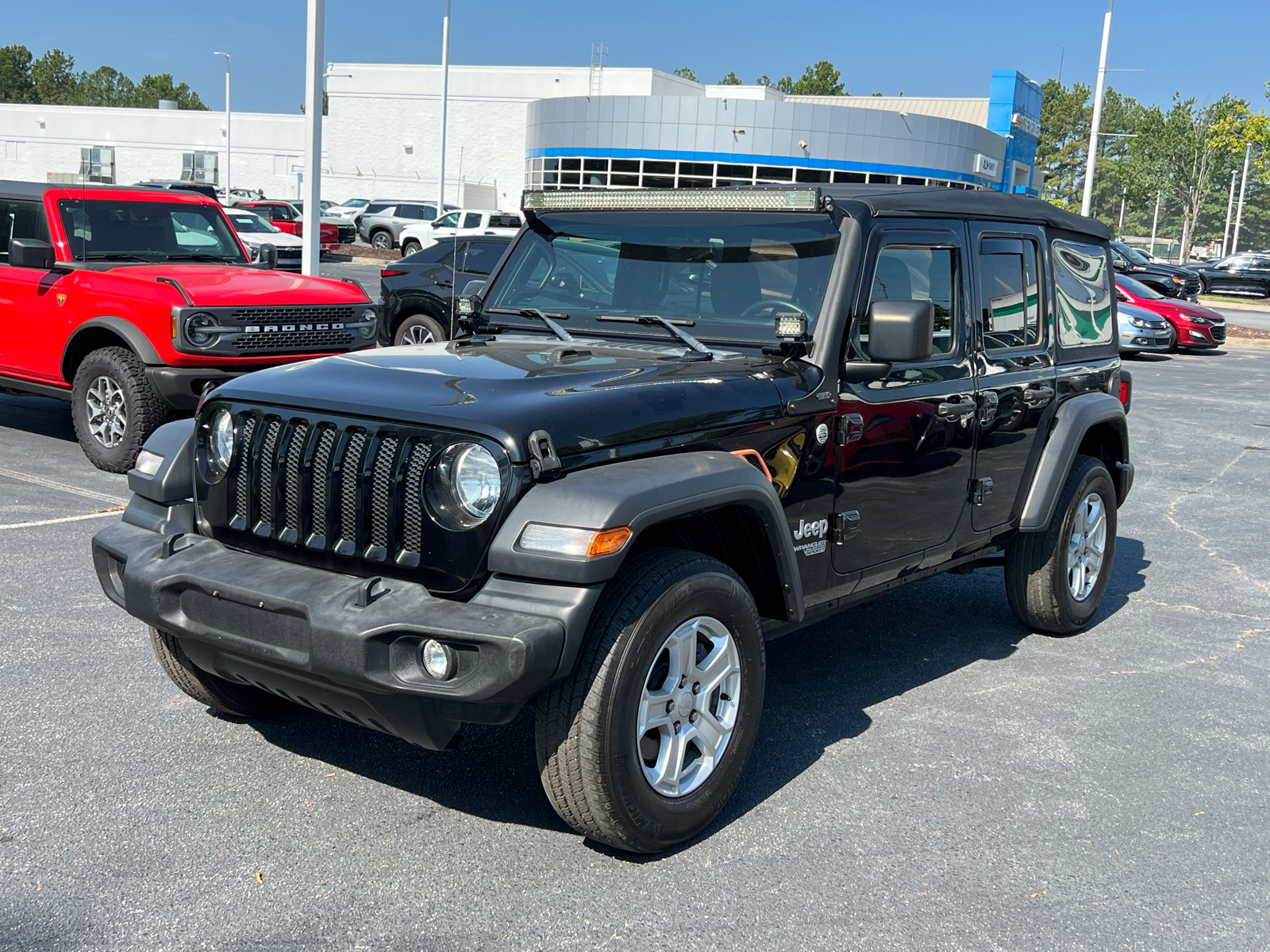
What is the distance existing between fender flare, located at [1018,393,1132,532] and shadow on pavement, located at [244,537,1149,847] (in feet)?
2.31

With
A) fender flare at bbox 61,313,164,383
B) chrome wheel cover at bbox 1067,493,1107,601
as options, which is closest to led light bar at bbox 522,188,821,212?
chrome wheel cover at bbox 1067,493,1107,601

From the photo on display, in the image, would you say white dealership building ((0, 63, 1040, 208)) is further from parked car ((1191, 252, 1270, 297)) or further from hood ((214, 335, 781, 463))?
hood ((214, 335, 781, 463))

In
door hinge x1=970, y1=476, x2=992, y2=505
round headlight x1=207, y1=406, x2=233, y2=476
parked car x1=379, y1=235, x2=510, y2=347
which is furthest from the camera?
parked car x1=379, y1=235, x2=510, y2=347

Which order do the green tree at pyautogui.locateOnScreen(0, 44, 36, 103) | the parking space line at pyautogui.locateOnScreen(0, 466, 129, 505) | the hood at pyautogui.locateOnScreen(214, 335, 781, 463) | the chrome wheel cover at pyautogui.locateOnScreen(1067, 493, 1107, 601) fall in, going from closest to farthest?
1. the hood at pyautogui.locateOnScreen(214, 335, 781, 463)
2. the chrome wheel cover at pyautogui.locateOnScreen(1067, 493, 1107, 601)
3. the parking space line at pyautogui.locateOnScreen(0, 466, 129, 505)
4. the green tree at pyautogui.locateOnScreen(0, 44, 36, 103)

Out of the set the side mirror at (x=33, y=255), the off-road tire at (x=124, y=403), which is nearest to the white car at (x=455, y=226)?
the side mirror at (x=33, y=255)

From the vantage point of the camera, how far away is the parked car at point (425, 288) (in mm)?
13227

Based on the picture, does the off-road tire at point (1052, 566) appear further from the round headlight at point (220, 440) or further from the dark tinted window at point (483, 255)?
the dark tinted window at point (483, 255)

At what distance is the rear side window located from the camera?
5.58 m

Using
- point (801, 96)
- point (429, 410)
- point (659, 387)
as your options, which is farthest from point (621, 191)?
point (801, 96)

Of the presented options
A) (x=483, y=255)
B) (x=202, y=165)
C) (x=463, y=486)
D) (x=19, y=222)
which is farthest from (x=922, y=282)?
(x=202, y=165)

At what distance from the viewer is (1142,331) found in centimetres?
2061

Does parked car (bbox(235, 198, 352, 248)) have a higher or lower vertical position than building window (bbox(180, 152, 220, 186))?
lower

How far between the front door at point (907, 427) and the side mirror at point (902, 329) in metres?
0.20

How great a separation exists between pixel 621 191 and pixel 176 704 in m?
2.60
